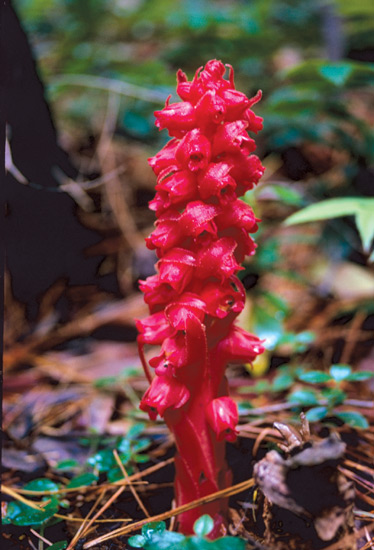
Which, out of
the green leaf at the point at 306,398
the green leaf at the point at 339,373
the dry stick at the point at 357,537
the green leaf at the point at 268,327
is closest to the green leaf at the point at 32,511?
the dry stick at the point at 357,537

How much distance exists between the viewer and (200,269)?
3.45 feet

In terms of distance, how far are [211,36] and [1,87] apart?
112 inches

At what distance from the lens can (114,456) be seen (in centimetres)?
137

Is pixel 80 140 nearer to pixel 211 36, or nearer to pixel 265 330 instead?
pixel 211 36

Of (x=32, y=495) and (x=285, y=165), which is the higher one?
(x=32, y=495)

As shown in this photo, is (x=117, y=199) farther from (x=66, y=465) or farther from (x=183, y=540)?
(x=183, y=540)

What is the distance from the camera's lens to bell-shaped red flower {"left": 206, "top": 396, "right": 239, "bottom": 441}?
1.04 meters

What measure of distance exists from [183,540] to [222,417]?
0.84 feet

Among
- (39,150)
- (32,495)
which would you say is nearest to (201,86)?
(32,495)

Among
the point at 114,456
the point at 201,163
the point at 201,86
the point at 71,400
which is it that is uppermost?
the point at 201,86

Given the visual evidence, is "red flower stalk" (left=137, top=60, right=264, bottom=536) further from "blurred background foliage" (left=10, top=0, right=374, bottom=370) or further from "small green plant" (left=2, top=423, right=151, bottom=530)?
"blurred background foliage" (left=10, top=0, right=374, bottom=370)

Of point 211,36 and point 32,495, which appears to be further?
point 211,36

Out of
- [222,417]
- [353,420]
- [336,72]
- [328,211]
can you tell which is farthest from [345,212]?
[222,417]

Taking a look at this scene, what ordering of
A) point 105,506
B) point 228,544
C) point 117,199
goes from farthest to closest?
point 117,199 < point 105,506 < point 228,544
